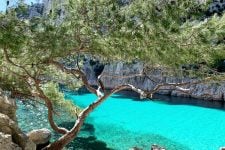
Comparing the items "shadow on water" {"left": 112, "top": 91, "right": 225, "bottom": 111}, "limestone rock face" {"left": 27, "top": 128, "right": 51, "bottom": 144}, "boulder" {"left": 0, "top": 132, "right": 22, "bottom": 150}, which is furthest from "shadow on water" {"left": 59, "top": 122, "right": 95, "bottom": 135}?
"shadow on water" {"left": 112, "top": 91, "right": 225, "bottom": 111}

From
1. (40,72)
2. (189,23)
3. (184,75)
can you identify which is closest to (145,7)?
(189,23)

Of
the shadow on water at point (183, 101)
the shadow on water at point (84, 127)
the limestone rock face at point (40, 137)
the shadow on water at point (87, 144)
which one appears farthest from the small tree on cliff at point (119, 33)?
the shadow on water at point (183, 101)

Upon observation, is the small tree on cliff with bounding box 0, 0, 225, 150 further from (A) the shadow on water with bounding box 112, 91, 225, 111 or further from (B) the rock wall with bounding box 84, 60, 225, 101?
(A) the shadow on water with bounding box 112, 91, 225, 111

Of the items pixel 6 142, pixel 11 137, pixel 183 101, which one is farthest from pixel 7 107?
pixel 183 101

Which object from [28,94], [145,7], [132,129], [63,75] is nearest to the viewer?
[145,7]

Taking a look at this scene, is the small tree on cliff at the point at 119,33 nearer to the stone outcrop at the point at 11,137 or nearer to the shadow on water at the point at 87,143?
the stone outcrop at the point at 11,137

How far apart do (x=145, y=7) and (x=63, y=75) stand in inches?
179

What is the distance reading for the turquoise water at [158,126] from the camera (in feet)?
57.9

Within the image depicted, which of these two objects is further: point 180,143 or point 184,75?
point 180,143

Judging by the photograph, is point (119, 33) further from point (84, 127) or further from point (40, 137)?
point (84, 127)

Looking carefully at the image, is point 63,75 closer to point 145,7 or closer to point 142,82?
point 145,7

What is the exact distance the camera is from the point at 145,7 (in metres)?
6.88

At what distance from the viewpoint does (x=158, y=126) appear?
22.7 metres

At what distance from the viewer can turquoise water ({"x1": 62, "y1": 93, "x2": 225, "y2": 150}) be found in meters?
17.6
